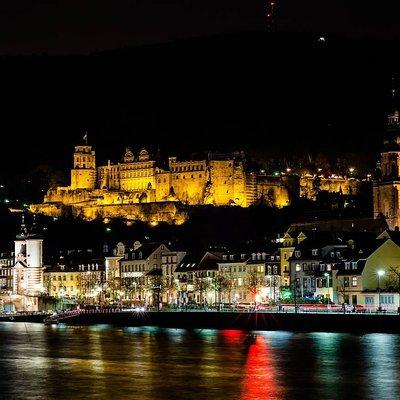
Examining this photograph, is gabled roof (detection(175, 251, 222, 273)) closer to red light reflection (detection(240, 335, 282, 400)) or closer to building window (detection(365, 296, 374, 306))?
building window (detection(365, 296, 374, 306))

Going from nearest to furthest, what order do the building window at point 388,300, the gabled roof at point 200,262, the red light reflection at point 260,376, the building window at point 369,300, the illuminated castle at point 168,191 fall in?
the red light reflection at point 260,376 < the building window at point 388,300 < the building window at point 369,300 < the gabled roof at point 200,262 < the illuminated castle at point 168,191

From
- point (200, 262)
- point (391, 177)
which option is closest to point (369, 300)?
point (200, 262)

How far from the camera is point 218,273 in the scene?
365ft

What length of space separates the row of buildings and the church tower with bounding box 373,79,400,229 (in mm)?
17307

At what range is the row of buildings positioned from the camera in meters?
88.5

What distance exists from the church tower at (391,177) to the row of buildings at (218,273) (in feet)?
56.8

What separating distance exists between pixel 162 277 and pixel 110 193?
231 feet

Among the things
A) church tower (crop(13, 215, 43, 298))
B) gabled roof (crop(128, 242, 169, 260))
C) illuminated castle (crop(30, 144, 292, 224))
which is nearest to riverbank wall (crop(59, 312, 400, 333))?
gabled roof (crop(128, 242, 169, 260))

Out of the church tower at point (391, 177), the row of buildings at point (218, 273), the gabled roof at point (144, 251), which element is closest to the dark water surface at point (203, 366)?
the row of buildings at point (218, 273)

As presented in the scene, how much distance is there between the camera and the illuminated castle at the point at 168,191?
17575 cm

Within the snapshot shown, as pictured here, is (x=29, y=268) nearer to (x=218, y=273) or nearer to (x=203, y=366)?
(x=218, y=273)

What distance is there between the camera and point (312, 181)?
18475cm

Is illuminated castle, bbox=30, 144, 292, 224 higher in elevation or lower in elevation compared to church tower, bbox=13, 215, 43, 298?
higher

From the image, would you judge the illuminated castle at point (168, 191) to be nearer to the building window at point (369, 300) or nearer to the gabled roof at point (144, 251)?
the gabled roof at point (144, 251)
